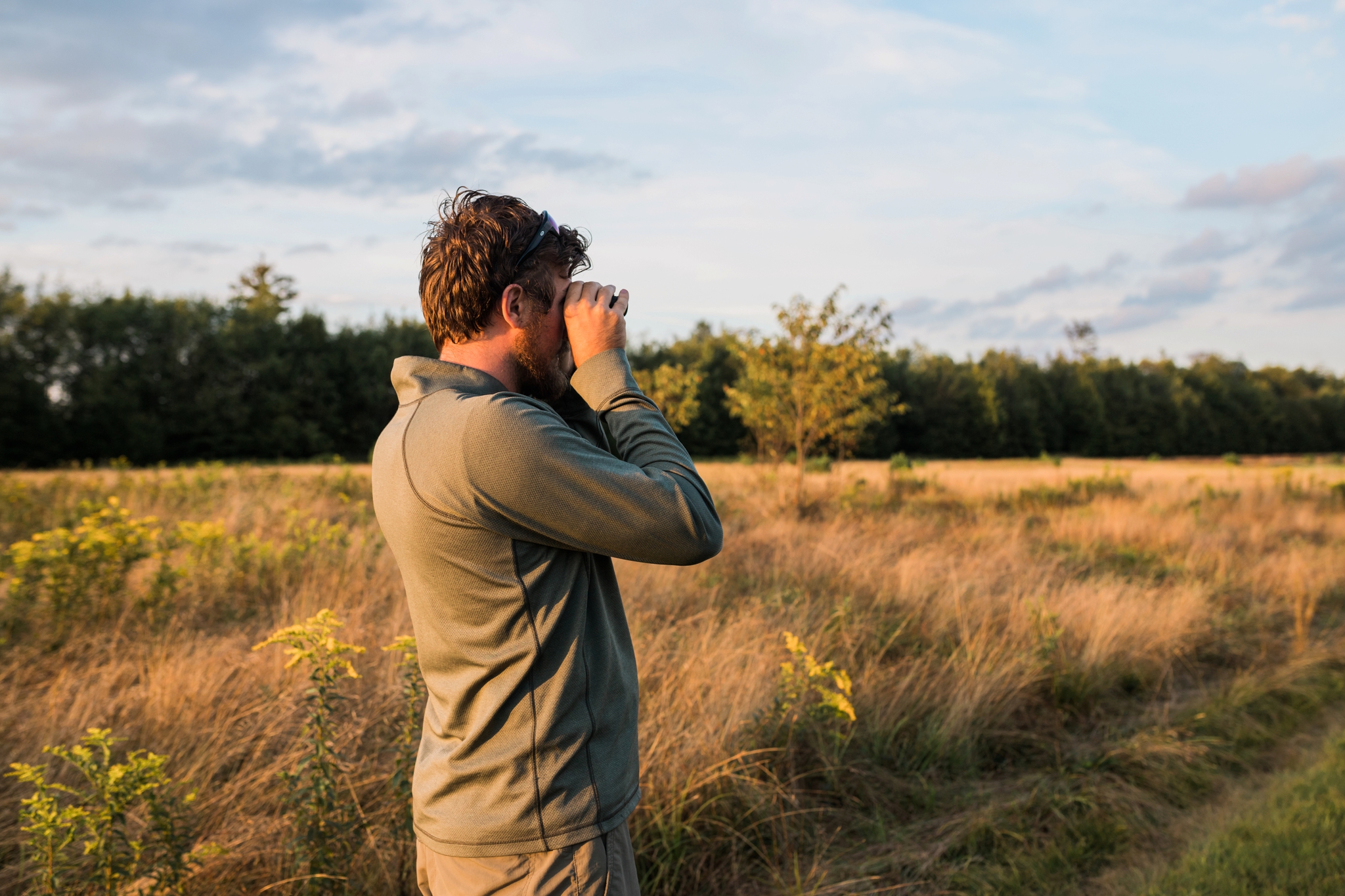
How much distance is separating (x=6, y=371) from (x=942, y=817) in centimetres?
2684

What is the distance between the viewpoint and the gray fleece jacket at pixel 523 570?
130cm

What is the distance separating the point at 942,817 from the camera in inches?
152

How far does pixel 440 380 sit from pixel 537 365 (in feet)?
0.60

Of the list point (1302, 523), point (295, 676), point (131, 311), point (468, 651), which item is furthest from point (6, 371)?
point (1302, 523)

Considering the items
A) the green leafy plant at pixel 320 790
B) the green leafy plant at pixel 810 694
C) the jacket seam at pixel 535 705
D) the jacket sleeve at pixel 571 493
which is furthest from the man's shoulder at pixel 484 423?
the green leafy plant at pixel 810 694

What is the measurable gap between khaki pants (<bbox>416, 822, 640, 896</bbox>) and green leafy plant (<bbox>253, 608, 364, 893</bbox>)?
1.25 m

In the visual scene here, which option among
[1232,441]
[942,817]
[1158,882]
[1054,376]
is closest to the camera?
[1158,882]

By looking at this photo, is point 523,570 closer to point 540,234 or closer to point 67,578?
point 540,234

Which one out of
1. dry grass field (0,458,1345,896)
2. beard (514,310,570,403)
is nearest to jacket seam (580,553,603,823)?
beard (514,310,570,403)

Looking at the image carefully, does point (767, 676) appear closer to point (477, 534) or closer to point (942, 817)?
point (942, 817)

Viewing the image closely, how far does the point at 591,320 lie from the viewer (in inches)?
59.4

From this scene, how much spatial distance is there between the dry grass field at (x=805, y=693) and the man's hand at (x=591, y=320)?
2019 millimetres

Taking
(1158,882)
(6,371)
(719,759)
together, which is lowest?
(1158,882)

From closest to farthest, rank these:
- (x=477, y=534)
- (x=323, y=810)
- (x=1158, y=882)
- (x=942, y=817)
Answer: (x=477, y=534)
(x=323, y=810)
(x=1158, y=882)
(x=942, y=817)
